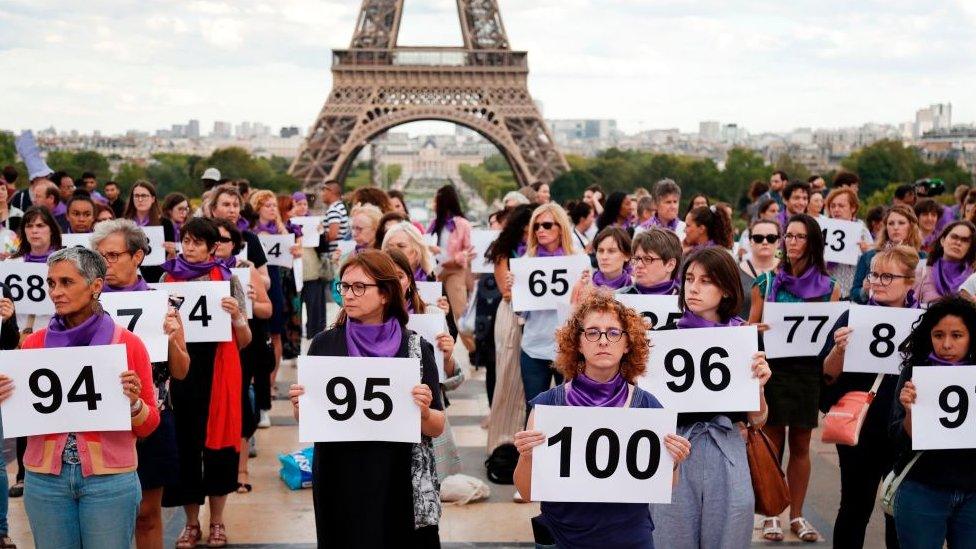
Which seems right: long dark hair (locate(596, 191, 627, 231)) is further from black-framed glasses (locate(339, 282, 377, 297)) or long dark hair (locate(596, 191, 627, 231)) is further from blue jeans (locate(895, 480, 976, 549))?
black-framed glasses (locate(339, 282, 377, 297))

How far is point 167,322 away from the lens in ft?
19.7

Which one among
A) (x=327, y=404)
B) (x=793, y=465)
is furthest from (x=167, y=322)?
(x=793, y=465)

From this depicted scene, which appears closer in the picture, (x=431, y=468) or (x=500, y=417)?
(x=431, y=468)

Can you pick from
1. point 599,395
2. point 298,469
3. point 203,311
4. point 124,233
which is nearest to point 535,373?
point 298,469

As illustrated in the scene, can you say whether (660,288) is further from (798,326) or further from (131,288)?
(131,288)

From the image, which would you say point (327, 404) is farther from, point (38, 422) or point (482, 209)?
point (482, 209)

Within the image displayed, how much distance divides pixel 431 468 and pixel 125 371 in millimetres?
1331

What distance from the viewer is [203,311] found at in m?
6.96

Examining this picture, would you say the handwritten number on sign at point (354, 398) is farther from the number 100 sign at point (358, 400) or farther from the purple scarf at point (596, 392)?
the purple scarf at point (596, 392)

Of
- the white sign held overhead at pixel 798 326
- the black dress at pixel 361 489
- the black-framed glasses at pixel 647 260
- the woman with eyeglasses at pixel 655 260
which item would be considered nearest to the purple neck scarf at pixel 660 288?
the woman with eyeglasses at pixel 655 260

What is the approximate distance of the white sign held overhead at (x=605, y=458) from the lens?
4.48 m

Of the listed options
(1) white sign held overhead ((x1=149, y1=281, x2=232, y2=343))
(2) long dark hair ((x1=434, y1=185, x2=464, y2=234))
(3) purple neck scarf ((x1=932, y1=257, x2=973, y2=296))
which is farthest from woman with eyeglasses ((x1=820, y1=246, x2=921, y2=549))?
(2) long dark hair ((x1=434, y1=185, x2=464, y2=234))

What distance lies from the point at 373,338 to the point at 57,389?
1295mm

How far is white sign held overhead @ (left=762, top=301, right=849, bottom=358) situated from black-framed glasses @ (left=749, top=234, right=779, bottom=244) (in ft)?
2.41
